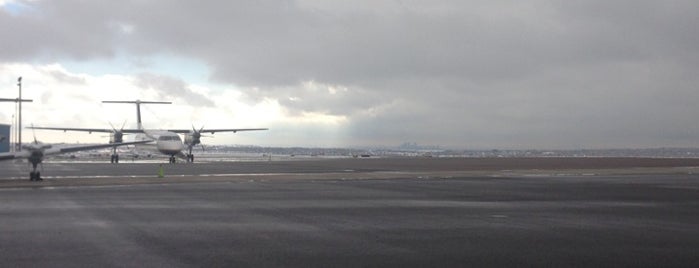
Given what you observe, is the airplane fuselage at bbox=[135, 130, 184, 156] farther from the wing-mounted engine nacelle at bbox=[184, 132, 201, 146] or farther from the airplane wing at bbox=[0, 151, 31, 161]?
the airplane wing at bbox=[0, 151, 31, 161]

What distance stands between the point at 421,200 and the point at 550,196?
536 centimetres

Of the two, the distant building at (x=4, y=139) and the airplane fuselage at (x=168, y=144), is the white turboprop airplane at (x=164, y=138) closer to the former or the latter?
the airplane fuselage at (x=168, y=144)

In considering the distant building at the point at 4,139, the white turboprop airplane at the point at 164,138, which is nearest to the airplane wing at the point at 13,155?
the distant building at the point at 4,139

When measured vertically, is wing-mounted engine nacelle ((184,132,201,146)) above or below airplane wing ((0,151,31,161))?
above

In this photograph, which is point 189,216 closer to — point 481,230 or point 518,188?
point 481,230

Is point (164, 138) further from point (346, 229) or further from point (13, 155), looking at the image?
point (346, 229)

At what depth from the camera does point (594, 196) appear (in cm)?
2452

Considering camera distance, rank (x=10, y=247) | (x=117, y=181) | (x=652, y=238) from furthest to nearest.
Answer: (x=117, y=181), (x=652, y=238), (x=10, y=247)

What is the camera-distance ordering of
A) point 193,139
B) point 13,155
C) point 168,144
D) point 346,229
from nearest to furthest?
point 346,229
point 13,155
point 168,144
point 193,139

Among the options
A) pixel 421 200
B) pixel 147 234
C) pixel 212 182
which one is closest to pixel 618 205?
pixel 421 200

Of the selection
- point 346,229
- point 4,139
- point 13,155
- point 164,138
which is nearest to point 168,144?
point 164,138

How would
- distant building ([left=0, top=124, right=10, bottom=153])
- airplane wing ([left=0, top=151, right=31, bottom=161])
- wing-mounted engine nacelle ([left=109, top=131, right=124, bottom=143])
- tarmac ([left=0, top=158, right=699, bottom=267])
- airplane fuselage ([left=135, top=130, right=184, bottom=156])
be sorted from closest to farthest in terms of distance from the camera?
1. tarmac ([left=0, top=158, right=699, bottom=267])
2. airplane wing ([left=0, top=151, right=31, bottom=161])
3. distant building ([left=0, top=124, right=10, bottom=153])
4. airplane fuselage ([left=135, top=130, right=184, bottom=156])
5. wing-mounted engine nacelle ([left=109, top=131, right=124, bottom=143])

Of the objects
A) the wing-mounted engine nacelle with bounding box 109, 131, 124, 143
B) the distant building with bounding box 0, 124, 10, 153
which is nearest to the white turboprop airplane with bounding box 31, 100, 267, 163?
the wing-mounted engine nacelle with bounding box 109, 131, 124, 143

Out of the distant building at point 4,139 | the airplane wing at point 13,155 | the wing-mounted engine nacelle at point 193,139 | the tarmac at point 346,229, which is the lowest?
the tarmac at point 346,229
